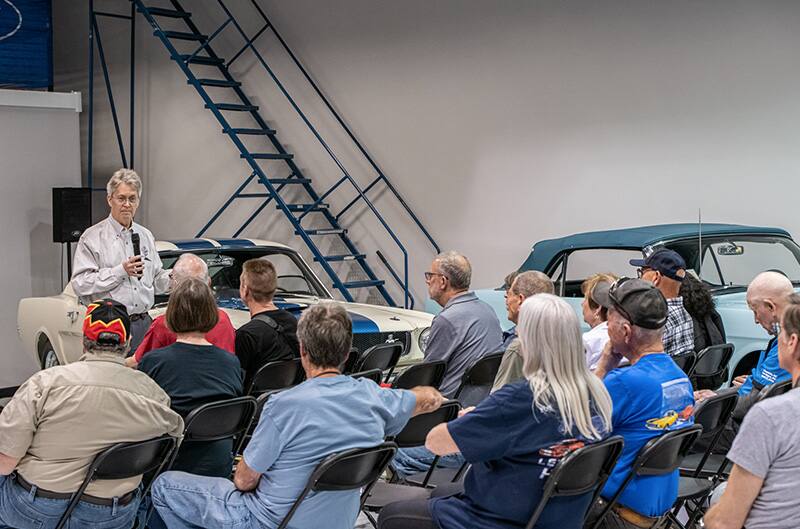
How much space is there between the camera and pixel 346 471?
10.9 ft

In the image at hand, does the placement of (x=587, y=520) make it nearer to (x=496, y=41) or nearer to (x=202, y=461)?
(x=202, y=461)

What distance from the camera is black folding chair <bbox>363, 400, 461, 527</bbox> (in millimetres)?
3846

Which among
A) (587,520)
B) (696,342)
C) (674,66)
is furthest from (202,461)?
(674,66)

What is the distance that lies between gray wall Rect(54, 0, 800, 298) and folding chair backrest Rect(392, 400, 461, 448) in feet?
18.7

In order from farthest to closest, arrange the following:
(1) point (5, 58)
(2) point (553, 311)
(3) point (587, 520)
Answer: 1. (1) point (5, 58)
2. (3) point (587, 520)
3. (2) point (553, 311)

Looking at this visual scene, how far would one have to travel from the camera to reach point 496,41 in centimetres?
1018

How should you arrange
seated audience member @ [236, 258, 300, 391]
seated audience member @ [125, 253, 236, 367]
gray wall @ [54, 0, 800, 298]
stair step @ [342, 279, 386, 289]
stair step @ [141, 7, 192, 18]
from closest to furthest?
1. seated audience member @ [125, 253, 236, 367]
2. seated audience member @ [236, 258, 300, 391]
3. gray wall @ [54, 0, 800, 298]
4. stair step @ [342, 279, 386, 289]
5. stair step @ [141, 7, 192, 18]

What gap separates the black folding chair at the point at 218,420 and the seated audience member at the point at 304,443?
292mm

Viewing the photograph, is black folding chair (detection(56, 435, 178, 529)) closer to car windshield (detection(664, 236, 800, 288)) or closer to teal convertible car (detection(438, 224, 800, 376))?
teal convertible car (detection(438, 224, 800, 376))

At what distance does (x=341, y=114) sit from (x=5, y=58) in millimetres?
3660

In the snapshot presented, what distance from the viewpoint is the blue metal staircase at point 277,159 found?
35.3 feet

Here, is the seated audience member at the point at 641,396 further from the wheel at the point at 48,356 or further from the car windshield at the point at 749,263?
the wheel at the point at 48,356

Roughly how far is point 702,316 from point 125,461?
155 inches

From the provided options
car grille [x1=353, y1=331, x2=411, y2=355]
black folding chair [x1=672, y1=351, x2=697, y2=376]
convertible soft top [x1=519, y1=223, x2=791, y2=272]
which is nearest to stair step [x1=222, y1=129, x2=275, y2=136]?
convertible soft top [x1=519, y1=223, x2=791, y2=272]
